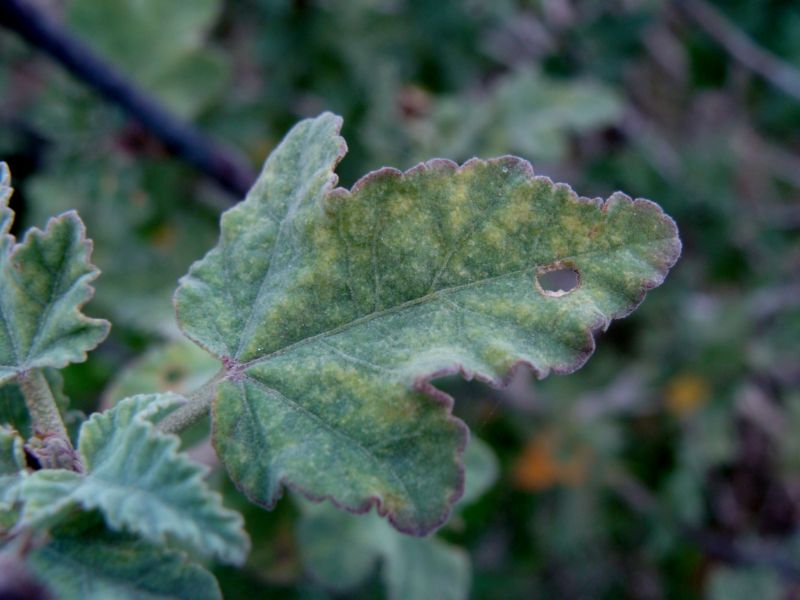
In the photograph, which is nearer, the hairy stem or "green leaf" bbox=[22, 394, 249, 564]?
"green leaf" bbox=[22, 394, 249, 564]

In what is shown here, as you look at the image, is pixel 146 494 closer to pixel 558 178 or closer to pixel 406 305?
pixel 406 305

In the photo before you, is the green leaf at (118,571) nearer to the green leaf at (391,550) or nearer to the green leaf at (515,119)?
the green leaf at (391,550)

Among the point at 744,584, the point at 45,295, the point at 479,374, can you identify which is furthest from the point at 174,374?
the point at 744,584

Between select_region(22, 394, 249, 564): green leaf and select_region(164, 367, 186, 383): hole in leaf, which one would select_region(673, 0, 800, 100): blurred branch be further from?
select_region(22, 394, 249, 564): green leaf

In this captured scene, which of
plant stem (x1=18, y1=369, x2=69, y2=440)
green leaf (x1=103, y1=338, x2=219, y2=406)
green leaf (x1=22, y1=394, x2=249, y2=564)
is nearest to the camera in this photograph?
green leaf (x1=22, y1=394, x2=249, y2=564)

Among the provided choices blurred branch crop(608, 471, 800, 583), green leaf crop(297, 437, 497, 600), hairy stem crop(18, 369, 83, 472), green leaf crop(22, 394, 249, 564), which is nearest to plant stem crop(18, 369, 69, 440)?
hairy stem crop(18, 369, 83, 472)

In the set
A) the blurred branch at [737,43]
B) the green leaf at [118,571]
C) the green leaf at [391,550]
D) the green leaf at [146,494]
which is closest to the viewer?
the green leaf at [146,494]

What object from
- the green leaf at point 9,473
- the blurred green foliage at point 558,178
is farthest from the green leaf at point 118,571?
the blurred green foliage at point 558,178
